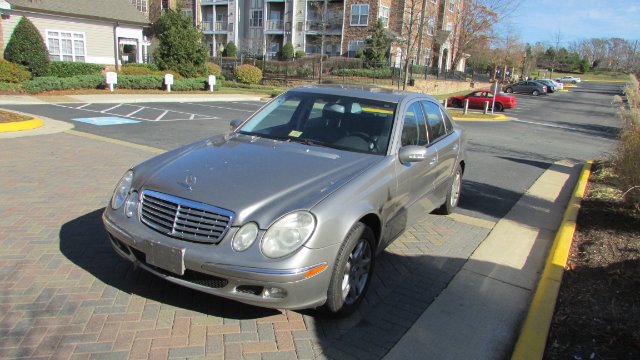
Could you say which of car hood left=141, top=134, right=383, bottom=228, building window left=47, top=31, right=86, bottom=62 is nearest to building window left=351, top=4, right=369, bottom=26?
building window left=47, top=31, right=86, bottom=62

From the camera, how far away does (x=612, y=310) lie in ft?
12.6

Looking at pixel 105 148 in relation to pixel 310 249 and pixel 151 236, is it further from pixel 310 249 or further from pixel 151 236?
pixel 310 249

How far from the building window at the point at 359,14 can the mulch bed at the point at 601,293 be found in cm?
3891

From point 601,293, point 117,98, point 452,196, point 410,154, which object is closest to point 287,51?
point 117,98

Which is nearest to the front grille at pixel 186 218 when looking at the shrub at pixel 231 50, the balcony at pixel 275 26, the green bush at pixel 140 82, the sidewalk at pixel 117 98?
the sidewalk at pixel 117 98

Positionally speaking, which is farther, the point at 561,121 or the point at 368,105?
the point at 561,121

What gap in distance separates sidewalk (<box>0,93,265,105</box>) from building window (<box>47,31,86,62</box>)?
8.53m

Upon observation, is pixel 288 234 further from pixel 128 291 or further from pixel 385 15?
pixel 385 15

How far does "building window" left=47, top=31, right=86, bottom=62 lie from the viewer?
2662cm

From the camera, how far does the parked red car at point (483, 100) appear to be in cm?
2850

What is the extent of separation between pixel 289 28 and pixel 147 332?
1823 inches

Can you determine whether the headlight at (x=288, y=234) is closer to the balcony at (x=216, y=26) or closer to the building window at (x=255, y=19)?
the building window at (x=255, y=19)

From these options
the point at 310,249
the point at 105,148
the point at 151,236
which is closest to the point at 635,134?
the point at 310,249

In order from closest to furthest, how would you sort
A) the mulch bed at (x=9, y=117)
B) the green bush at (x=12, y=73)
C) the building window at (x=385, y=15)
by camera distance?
the mulch bed at (x=9, y=117), the green bush at (x=12, y=73), the building window at (x=385, y=15)
